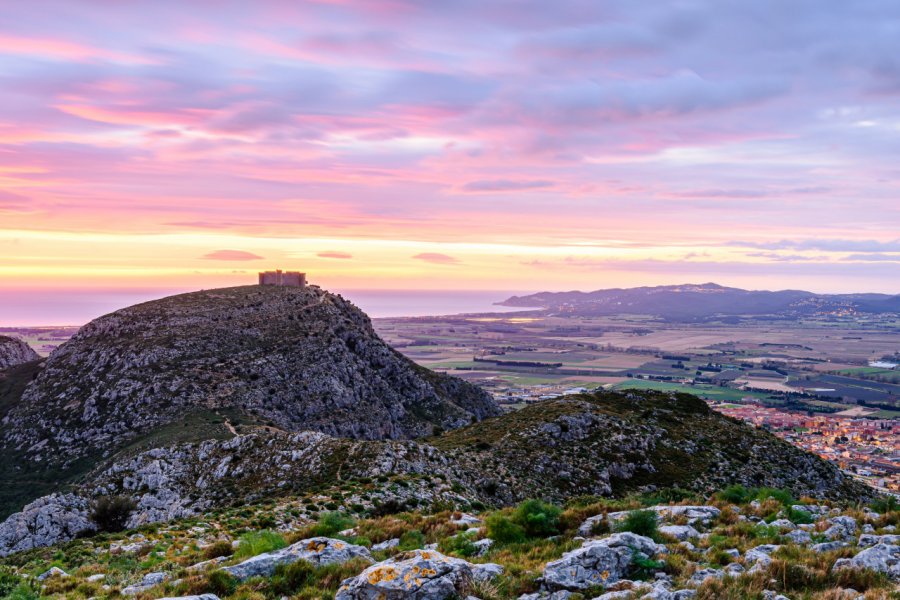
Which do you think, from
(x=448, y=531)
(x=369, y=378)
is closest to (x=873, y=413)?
(x=369, y=378)

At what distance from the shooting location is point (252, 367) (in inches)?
3098

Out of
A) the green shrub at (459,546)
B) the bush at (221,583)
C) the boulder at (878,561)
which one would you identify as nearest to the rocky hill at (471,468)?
the green shrub at (459,546)

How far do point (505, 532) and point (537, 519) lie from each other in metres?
1.41

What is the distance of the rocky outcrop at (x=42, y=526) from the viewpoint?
117 ft

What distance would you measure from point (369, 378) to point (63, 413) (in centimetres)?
4095

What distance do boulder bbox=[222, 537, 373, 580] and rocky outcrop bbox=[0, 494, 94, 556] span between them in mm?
28493

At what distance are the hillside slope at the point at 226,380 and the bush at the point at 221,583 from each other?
5444 cm

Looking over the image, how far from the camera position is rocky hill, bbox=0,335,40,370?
3986 inches

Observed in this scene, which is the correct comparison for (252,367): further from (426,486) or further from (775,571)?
(775,571)

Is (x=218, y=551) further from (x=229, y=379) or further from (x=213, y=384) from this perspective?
(x=229, y=379)

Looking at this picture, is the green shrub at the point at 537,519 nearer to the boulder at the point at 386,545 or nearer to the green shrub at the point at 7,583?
the boulder at the point at 386,545

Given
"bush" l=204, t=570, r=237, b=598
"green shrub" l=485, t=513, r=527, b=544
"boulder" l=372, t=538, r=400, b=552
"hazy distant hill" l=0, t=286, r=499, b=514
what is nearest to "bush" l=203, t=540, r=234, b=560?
"boulder" l=372, t=538, r=400, b=552

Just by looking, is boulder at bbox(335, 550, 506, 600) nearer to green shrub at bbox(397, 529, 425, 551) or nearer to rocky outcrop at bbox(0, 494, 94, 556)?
green shrub at bbox(397, 529, 425, 551)

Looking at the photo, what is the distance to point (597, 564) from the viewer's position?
47.5ft
